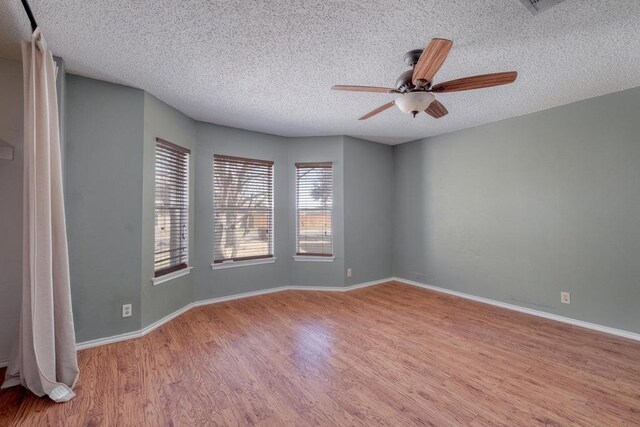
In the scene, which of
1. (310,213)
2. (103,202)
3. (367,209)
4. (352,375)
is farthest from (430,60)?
(367,209)

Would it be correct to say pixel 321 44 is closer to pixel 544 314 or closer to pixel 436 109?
pixel 436 109

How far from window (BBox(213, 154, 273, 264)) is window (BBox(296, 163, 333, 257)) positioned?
0.46 metres

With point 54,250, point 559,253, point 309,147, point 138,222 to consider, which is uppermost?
point 309,147

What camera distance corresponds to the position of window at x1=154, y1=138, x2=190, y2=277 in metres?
3.08

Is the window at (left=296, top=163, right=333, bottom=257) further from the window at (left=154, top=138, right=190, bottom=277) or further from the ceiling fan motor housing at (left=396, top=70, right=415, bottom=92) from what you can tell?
the ceiling fan motor housing at (left=396, top=70, right=415, bottom=92)

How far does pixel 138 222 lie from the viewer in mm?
2738

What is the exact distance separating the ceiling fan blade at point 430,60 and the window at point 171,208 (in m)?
2.66

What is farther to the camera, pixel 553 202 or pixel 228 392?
pixel 553 202

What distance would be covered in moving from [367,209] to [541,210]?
7.58 feet

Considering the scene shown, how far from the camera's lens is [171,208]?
3264 millimetres

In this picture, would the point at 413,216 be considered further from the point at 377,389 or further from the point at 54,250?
the point at 54,250

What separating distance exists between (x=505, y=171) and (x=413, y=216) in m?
1.54

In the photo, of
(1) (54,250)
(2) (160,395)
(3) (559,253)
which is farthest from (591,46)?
(1) (54,250)

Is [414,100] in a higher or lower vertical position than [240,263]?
higher
